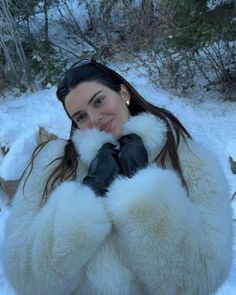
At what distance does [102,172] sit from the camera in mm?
1761

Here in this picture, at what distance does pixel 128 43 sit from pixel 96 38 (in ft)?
2.55

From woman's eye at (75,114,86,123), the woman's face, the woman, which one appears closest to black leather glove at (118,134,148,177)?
the woman

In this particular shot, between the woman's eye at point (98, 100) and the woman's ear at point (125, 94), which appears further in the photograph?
the woman's ear at point (125, 94)

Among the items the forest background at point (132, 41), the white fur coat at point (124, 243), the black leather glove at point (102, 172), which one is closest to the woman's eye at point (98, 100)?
the black leather glove at point (102, 172)

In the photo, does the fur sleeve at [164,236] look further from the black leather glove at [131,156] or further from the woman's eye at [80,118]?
the woman's eye at [80,118]

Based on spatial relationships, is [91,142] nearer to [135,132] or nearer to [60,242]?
[135,132]

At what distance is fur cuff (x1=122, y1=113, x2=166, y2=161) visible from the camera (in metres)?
1.93

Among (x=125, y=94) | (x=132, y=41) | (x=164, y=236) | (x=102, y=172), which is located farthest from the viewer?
(x=132, y=41)

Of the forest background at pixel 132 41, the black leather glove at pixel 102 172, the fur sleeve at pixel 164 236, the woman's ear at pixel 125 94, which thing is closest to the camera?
the fur sleeve at pixel 164 236

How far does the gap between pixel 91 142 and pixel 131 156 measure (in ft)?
0.62

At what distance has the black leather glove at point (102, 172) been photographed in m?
1.75

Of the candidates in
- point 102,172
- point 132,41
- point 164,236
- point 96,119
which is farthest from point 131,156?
point 132,41

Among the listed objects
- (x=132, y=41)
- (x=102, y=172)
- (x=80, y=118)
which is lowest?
(x=132, y=41)

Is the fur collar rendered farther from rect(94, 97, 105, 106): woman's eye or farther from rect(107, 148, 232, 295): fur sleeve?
rect(107, 148, 232, 295): fur sleeve
